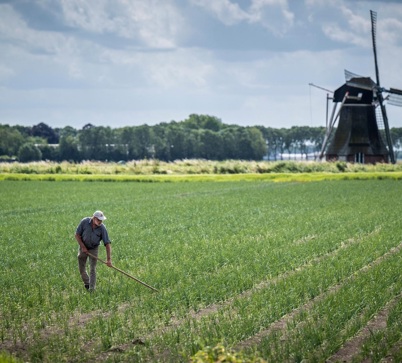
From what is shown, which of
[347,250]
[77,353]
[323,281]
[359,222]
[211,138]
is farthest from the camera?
[211,138]

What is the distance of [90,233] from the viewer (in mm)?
13953

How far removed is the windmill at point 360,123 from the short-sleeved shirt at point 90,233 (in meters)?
66.3

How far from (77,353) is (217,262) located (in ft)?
23.8

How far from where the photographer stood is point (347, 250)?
19594 mm

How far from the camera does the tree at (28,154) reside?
14712 centimetres

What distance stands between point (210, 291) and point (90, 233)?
2640 millimetres

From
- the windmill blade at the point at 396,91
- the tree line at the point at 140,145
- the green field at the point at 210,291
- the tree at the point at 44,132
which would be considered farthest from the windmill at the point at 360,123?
the tree at the point at 44,132

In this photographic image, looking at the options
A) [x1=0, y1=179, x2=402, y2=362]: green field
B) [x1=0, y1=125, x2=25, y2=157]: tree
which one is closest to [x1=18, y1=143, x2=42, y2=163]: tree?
[x1=0, y1=125, x2=25, y2=157]: tree

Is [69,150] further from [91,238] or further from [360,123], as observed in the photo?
[91,238]

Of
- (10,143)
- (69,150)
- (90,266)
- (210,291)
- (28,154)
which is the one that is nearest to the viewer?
(90,266)

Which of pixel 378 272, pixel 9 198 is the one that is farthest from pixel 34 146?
pixel 378 272

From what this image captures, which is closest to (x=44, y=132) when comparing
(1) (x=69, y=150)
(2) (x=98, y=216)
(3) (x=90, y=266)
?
(1) (x=69, y=150)

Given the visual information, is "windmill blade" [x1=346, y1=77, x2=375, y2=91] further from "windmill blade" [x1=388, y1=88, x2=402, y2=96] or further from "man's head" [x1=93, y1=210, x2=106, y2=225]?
"man's head" [x1=93, y1=210, x2=106, y2=225]

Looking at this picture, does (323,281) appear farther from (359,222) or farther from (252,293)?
(359,222)
